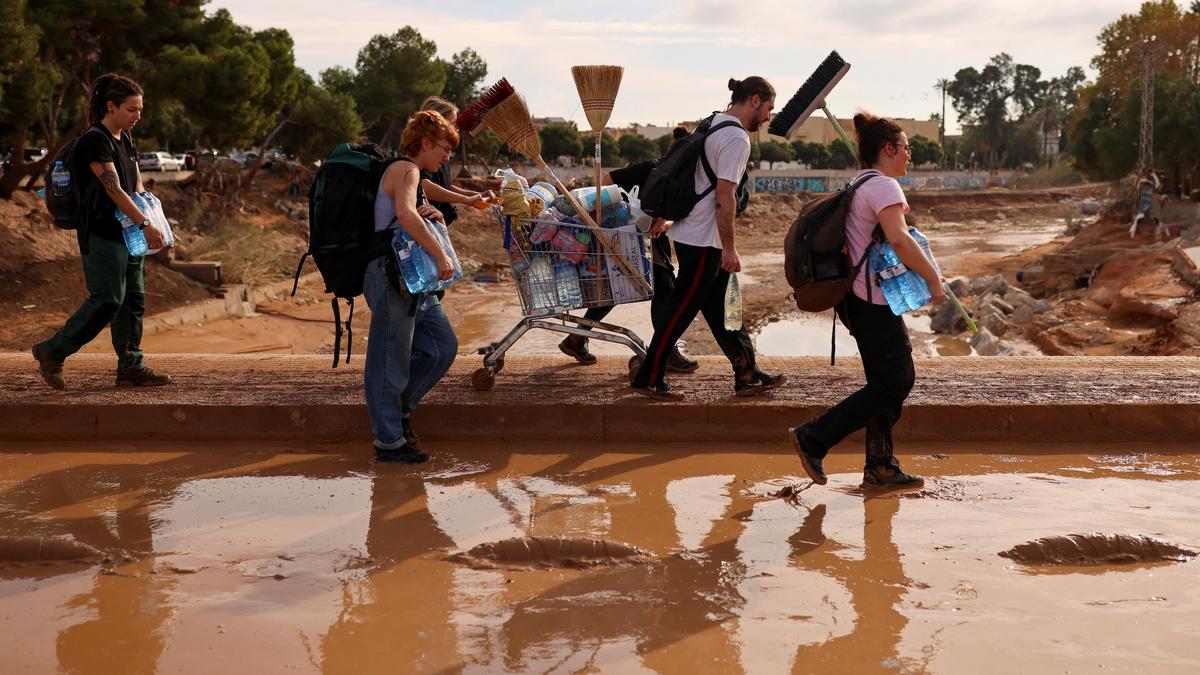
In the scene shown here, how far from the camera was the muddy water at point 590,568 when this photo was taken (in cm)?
370

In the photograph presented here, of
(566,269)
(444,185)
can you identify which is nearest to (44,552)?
(444,185)

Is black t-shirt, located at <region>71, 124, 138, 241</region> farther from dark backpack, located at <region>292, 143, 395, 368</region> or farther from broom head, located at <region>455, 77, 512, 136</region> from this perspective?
broom head, located at <region>455, 77, 512, 136</region>

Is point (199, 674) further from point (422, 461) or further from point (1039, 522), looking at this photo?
point (1039, 522)

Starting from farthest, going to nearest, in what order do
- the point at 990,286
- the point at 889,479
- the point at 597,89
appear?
the point at 990,286 → the point at 597,89 → the point at 889,479

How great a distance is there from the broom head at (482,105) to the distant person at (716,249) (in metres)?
1.30

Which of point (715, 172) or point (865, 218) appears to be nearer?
point (865, 218)

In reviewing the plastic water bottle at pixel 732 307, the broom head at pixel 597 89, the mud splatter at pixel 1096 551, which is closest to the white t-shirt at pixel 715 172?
the plastic water bottle at pixel 732 307

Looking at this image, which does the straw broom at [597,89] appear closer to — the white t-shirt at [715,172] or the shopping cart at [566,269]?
the shopping cart at [566,269]

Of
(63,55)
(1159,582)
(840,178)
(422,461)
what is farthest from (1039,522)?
(840,178)

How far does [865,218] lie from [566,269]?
2.44 metres

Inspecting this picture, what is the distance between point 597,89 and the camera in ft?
22.5

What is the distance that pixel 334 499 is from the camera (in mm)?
5500

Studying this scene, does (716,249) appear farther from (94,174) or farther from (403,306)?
(94,174)

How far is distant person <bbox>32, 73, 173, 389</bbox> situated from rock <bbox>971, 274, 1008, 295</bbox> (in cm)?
2605
